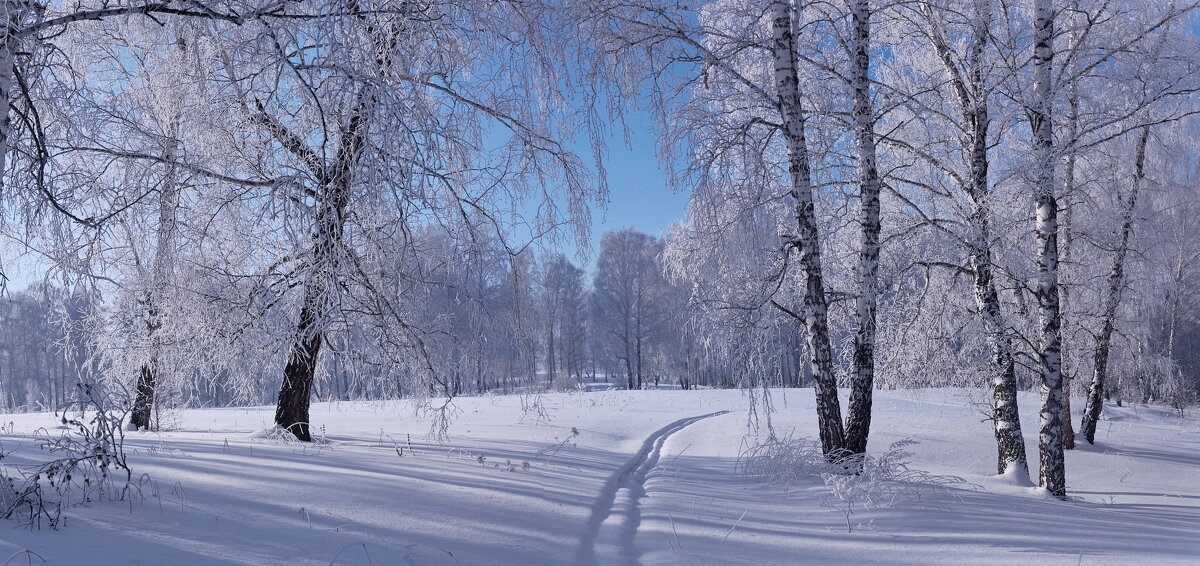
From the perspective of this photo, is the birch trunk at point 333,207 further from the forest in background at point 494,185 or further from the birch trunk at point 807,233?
the birch trunk at point 807,233

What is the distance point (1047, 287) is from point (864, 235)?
2748 millimetres

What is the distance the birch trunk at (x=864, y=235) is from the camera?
6832mm

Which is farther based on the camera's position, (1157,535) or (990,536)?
(1157,535)

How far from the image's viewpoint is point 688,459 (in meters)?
8.16

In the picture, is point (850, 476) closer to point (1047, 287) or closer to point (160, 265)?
point (1047, 287)

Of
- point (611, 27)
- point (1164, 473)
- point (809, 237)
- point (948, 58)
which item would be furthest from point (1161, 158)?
point (611, 27)

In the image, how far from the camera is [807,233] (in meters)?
6.76

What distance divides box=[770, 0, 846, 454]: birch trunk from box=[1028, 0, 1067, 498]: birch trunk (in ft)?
9.93

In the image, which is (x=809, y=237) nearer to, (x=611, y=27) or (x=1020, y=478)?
(x=611, y=27)

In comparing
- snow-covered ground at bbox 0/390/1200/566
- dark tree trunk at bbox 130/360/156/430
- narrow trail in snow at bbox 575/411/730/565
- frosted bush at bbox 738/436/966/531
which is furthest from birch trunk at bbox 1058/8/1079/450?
dark tree trunk at bbox 130/360/156/430

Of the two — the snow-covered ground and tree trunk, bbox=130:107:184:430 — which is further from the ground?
tree trunk, bbox=130:107:184:430

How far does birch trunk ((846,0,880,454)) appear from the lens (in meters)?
6.83

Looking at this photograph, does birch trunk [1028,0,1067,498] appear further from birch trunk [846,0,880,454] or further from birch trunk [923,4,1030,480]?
birch trunk [846,0,880,454]

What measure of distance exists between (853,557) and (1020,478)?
6.03 m
